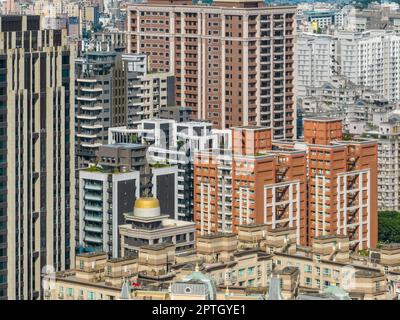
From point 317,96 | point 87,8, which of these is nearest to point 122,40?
point 317,96

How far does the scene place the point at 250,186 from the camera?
1748 inches

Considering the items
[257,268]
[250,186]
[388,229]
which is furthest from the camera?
[388,229]

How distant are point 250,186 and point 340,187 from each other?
12.1 ft

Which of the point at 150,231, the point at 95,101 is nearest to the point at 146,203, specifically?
the point at 150,231

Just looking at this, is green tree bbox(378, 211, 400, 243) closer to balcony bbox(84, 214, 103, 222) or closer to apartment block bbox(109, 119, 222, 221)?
apartment block bbox(109, 119, 222, 221)

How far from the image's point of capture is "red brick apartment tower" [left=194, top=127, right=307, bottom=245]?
44.4m

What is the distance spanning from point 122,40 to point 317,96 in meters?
12.3

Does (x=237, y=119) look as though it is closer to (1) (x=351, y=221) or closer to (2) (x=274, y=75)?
(2) (x=274, y=75)

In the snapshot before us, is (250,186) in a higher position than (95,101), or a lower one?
lower

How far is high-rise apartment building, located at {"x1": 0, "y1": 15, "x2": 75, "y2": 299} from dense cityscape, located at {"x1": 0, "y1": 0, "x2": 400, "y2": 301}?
4cm

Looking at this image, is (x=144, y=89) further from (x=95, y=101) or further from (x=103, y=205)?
(x=103, y=205)

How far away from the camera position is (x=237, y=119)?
62.0 meters

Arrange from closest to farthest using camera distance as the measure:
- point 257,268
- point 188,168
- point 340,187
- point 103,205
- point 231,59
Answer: point 257,268, point 103,205, point 340,187, point 188,168, point 231,59

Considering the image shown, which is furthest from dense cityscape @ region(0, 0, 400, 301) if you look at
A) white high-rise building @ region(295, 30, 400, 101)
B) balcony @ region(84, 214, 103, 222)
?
white high-rise building @ region(295, 30, 400, 101)
